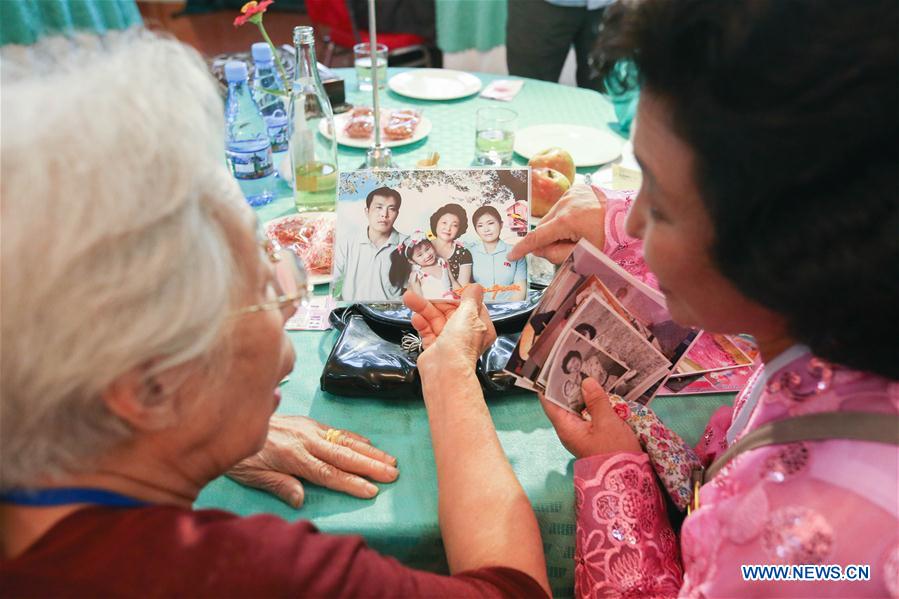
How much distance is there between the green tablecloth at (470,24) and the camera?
12.4 ft

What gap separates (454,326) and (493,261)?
194mm

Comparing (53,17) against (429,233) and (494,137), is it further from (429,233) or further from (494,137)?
(429,233)

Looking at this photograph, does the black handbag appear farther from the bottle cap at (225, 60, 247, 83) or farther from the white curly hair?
the bottle cap at (225, 60, 247, 83)

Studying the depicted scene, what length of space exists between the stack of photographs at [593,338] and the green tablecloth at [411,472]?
93 millimetres

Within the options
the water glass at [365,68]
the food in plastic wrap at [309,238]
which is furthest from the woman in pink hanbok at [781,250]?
the water glass at [365,68]

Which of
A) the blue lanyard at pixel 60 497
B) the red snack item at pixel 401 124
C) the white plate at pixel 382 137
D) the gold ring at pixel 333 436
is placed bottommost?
the gold ring at pixel 333 436

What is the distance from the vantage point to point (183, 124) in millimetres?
718

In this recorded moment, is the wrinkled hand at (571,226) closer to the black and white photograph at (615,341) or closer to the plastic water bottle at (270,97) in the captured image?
the black and white photograph at (615,341)

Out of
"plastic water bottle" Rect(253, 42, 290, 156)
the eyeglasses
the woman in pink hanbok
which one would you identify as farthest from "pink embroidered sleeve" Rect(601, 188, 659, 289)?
"plastic water bottle" Rect(253, 42, 290, 156)

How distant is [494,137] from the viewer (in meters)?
1.88

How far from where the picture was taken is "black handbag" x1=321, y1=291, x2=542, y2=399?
1211 mm

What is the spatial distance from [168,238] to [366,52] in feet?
6.21

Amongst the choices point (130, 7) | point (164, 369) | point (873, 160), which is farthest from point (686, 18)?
point (130, 7)

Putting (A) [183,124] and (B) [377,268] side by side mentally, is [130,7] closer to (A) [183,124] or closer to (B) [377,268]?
(B) [377,268]
